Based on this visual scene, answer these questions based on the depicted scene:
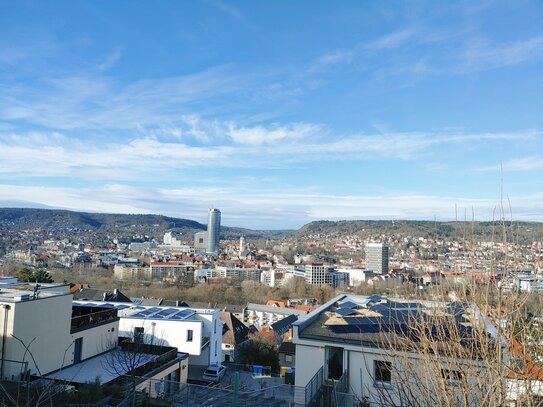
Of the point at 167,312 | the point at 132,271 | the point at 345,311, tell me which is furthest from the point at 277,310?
the point at 132,271

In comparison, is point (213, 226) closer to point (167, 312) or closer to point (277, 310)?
point (277, 310)

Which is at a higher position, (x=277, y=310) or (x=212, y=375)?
(x=212, y=375)

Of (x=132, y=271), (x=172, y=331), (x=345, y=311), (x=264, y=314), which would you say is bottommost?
(x=264, y=314)

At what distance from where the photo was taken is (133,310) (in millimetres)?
18391

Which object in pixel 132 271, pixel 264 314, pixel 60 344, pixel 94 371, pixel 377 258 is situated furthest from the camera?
pixel 377 258

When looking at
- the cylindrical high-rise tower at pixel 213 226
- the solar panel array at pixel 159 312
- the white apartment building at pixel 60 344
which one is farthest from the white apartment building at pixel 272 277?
the cylindrical high-rise tower at pixel 213 226

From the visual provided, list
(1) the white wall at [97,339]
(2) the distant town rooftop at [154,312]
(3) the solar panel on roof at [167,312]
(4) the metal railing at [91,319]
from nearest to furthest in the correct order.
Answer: (4) the metal railing at [91,319] → (1) the white wall at [97,339] → (2) the distant town rooftop at [154,312] → (3) the solar panel on roof at [167,312]

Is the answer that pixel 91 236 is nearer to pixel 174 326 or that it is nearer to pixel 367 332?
pixel 174 326

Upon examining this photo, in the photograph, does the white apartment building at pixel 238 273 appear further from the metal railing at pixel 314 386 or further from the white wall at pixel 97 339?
the metal railing at pixel 314 386

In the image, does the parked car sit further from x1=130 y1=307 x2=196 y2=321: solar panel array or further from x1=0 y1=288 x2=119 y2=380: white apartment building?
x1=0 y1=288 x2=119 y2=380: white apartment building

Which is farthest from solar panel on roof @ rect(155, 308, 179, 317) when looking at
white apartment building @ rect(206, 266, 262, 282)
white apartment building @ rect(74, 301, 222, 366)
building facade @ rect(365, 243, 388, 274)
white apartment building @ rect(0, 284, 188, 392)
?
building facade @ rect(365, 243, 388, 274)

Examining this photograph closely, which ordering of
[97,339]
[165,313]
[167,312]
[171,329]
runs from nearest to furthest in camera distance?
1. [97,339]
2. [171,329]
3. [165,313]
4. [167,312]

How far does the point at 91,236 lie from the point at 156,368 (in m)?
177

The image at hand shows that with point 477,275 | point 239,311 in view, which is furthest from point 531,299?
point 239,311
